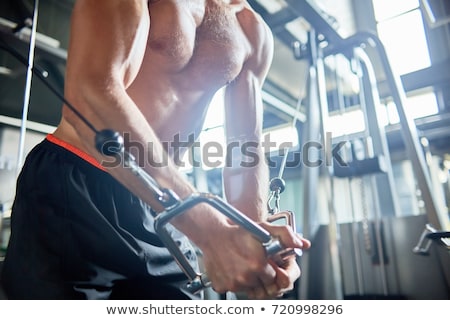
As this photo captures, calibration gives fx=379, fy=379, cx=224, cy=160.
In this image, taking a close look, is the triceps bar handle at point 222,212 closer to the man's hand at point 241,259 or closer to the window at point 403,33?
the man's hand at point 241,259

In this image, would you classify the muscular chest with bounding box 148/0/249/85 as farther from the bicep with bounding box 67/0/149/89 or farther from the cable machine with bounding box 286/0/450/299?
the cable machine with bounding box 286/0/450/299

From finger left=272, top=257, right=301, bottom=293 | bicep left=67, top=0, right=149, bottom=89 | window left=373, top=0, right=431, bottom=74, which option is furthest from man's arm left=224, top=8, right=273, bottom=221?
window left=373, top=0, right=431, bottom=74

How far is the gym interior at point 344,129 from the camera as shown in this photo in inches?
40.7

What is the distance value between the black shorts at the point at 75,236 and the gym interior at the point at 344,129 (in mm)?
200

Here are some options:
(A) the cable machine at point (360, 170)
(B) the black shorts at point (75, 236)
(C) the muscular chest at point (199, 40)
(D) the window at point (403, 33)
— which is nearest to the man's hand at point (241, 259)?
(B) the black shorts at point (75, 236)

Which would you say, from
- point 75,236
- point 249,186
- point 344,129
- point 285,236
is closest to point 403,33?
point 344,129

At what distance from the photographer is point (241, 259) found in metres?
0.59

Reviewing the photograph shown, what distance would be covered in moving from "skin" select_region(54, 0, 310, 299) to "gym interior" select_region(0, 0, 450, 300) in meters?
0.07

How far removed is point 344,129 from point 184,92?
2.90 ft

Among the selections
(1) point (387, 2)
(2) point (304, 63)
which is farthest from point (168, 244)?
(2) point (304, 63)

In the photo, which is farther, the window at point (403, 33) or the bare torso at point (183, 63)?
the window at point (403, 33)

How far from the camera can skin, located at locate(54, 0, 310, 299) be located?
24.0 inches
